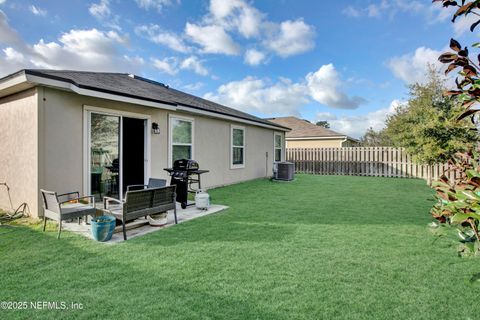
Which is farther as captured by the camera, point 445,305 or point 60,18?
point 60,18

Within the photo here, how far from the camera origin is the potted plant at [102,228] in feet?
14.2

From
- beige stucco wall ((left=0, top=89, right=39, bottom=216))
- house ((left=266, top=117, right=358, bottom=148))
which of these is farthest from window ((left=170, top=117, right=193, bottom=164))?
house ((left=266, top=117, right=358, bottom=148))

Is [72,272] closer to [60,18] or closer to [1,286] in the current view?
[1,286]

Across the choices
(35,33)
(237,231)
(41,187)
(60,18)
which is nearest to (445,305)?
(237,231)

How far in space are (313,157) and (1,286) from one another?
17.1m

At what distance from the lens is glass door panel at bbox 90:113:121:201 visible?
21.5 ft

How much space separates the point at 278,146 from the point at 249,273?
12931mm

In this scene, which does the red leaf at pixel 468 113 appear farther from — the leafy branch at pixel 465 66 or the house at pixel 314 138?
the house at pixel 314 138

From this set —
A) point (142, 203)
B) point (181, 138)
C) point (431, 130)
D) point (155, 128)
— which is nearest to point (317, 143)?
point (431, 130)

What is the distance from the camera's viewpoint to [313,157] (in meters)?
18.1

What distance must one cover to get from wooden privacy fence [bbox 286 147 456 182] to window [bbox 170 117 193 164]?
11062 millimetres

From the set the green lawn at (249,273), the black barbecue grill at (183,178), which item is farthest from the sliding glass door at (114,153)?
the green lawn at (249,273)

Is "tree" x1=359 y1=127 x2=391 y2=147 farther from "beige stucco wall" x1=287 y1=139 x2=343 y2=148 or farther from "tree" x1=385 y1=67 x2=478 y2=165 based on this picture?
"tree" x1=385 y1=67 x2=478 y2=165

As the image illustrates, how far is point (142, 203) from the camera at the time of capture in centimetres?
481
